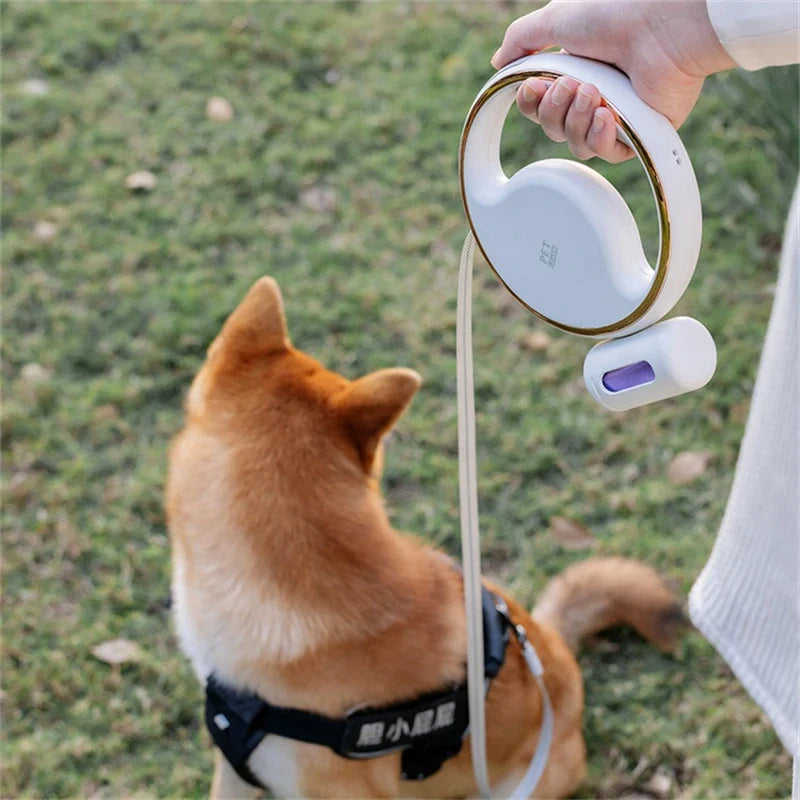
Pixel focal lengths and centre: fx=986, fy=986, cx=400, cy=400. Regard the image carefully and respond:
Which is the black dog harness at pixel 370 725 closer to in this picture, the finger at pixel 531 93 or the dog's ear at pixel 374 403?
the dog's ear at pixel 374 403

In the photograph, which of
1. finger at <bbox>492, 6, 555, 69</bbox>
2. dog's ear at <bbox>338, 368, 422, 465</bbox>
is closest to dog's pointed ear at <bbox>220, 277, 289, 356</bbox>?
dog's ear at <bbox>338, 368, 422, 465</bbox>

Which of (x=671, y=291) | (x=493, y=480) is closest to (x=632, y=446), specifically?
(x=493, y=480)

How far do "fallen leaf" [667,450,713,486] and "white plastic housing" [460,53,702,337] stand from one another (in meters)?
1.91

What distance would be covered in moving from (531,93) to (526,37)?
3.8 inches

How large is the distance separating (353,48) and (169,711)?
120 inches

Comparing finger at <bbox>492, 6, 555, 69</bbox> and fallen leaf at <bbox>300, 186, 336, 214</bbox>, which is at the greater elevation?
Result: finger at <bbox>492, 6, 555, 69</bbox>

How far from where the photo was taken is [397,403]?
180 centimetres

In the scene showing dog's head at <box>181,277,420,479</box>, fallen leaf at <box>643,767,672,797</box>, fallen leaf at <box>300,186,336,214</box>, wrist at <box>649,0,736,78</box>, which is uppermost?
wrist at <box>649,0,736,78</box>

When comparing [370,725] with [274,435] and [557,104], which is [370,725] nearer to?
[274,435]

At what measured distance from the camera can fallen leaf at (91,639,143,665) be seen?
2.59 m

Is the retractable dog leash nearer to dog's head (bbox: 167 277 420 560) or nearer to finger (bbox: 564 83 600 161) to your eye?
finger (bbox: 564 83 600 161)

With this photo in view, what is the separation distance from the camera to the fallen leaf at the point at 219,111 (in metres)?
4.12

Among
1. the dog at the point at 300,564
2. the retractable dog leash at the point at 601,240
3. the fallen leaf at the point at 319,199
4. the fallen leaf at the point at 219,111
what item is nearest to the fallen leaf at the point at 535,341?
the fallen leaf at the point at 319,199

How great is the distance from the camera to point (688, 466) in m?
3.05
